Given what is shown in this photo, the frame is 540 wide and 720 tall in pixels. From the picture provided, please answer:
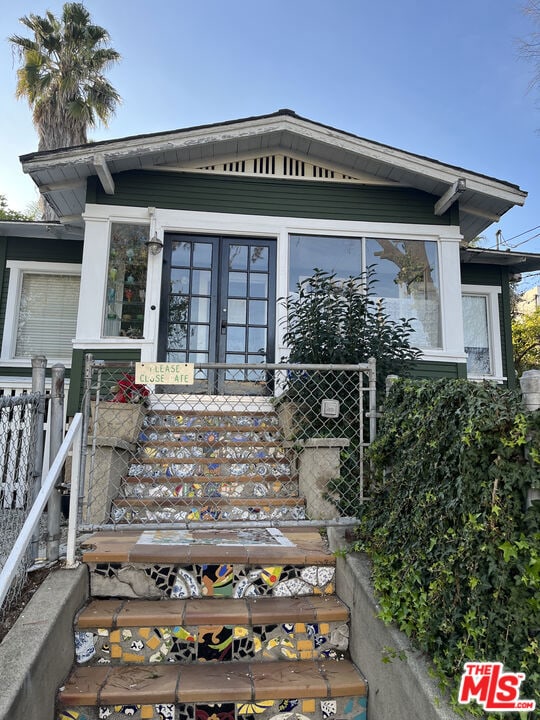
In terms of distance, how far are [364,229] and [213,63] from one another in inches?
339

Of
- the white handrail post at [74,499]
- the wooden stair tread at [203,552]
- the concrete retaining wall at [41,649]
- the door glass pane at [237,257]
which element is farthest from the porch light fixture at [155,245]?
the concrete retaining wall at [41,649]

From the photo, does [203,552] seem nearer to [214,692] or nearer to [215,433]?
[214,692]

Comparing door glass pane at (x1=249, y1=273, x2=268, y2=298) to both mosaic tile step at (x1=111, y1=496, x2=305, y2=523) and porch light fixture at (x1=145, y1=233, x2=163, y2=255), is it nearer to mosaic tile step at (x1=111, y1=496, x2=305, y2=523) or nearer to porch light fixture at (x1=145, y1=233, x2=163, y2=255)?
porch light fixture at (x1=145, y1=233, x2=163, y2=255)

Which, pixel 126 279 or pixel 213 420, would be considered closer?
pixel 213 420

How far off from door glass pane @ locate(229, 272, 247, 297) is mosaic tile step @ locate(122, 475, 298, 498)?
282 cm

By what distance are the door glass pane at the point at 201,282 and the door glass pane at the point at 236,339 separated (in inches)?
22.2

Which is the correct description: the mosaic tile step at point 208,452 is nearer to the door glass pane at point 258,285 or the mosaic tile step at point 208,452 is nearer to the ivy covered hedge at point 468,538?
the ivy covered hedge at point 468,538

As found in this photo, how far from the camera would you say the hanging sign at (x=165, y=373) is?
2.98 m

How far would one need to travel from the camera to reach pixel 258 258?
6039 mm

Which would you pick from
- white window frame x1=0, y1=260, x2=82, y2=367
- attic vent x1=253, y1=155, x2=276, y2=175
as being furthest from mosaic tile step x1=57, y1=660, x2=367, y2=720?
attic vent x1=253, y1=155, x2=276, y2=175

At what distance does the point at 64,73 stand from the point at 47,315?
888cm

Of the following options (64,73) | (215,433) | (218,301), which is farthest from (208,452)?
(64,73)

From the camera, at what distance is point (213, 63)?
11.9m
